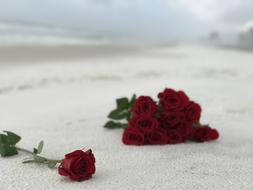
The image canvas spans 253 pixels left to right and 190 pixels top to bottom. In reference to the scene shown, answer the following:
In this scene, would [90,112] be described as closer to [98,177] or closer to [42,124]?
[42,124]

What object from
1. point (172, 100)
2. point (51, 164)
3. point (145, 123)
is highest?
point (172, 100)

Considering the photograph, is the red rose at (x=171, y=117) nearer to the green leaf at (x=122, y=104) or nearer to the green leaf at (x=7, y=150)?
the green leaf at (x=122, y=104)

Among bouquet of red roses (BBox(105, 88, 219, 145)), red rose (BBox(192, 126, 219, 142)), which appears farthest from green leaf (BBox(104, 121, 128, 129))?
red rose (BBox(192, 126, 219, 142))

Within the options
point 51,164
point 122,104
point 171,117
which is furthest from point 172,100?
point 51,164

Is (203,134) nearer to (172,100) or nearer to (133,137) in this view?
(172,100)

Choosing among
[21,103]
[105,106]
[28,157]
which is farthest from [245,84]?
[28,157]

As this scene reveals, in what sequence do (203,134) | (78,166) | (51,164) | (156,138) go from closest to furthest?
(78,166), (51,164), (156,138), (203,134)
